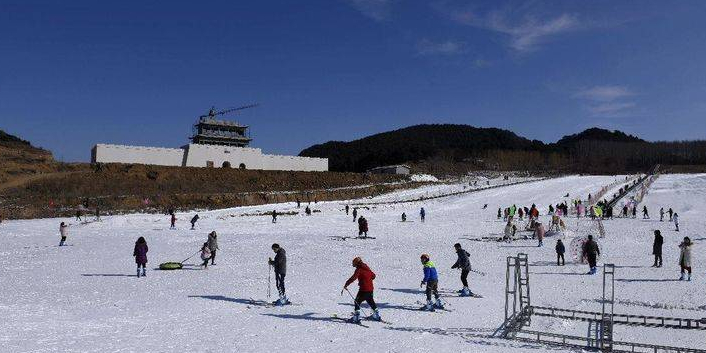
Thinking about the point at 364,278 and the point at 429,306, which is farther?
the point at 429,306

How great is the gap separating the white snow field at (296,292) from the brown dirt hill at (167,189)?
15.5 m

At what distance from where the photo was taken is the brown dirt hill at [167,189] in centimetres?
4644

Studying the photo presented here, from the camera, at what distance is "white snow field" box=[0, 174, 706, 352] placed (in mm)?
9383

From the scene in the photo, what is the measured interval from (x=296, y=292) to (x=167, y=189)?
4695 centimetres

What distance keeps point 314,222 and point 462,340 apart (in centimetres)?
2779

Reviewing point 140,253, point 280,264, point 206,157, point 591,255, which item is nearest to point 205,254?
point 140,253

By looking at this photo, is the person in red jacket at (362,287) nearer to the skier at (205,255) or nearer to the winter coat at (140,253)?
the winter coat at (140,253)

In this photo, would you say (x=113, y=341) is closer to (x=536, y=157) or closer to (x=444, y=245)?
(x=444, y=245)

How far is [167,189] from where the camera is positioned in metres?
56.8

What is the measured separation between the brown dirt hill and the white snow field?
50.8 feet

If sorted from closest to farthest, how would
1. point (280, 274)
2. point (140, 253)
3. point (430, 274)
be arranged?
point (430, 274) < point (280, 274) < point (140, 253)

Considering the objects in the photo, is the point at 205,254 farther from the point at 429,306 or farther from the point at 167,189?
the point at 167,189

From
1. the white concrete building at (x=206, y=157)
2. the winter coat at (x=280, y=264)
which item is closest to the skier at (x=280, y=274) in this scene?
the winter coat at (x=280, y=264)

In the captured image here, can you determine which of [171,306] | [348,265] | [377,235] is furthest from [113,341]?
[377,235]
